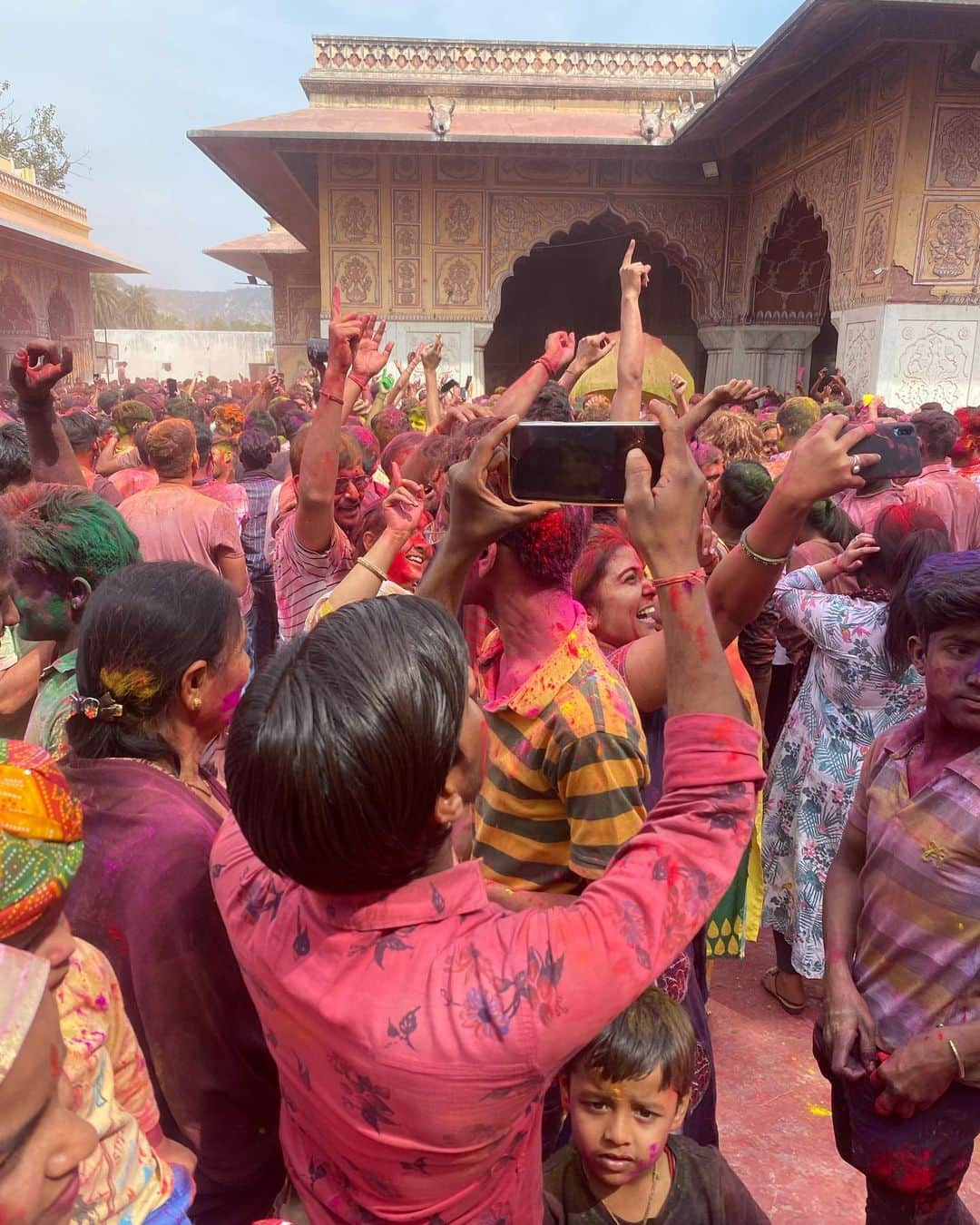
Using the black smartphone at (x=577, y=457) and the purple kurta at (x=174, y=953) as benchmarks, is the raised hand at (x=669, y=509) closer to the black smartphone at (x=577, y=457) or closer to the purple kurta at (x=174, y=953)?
the black smartphone at (x=577, y=457)

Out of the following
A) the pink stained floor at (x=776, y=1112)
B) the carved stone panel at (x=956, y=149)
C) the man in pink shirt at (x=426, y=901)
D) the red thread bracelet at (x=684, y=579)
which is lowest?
the pink stained floor at (x=776, y=1112)

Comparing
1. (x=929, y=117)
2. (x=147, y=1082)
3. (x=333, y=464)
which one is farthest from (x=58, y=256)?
(x=147, y=1082)

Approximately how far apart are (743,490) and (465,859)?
2046mm

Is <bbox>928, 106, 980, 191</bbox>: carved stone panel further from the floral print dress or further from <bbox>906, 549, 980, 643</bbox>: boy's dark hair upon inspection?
<bbox>906, 549, 980, 643</bbox>: boy's dark hair

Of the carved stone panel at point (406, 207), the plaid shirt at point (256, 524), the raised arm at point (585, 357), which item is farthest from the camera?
the carved stone panel at point (406, 207)

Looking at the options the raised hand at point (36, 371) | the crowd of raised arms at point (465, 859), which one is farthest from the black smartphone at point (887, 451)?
the raised hand at point (36, 371)

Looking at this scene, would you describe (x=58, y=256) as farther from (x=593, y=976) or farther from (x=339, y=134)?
(x=593, y=976)

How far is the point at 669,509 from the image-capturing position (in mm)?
978

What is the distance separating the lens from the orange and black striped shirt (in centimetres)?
141

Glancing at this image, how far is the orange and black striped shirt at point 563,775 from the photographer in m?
1.41

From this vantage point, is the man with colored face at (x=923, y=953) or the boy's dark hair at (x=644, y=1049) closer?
the boy's dark hair at (x=644, y=1049)

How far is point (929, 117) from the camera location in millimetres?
9602

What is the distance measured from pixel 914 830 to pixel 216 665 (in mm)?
1240

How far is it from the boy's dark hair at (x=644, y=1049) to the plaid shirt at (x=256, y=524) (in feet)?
12.6
